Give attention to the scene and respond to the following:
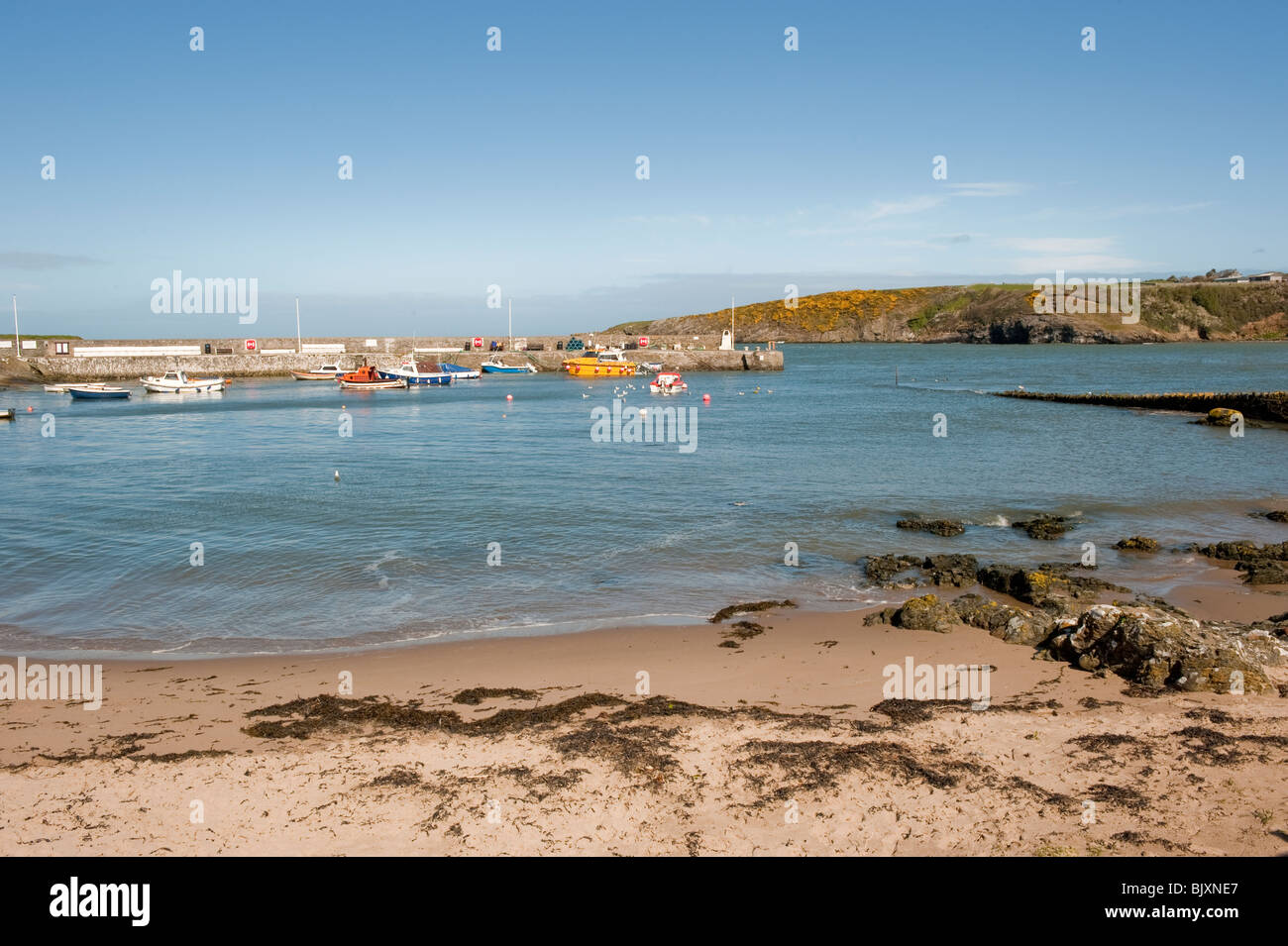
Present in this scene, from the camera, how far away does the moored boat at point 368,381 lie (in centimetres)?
6875

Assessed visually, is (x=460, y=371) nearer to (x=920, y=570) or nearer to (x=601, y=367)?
(x=601, y=367)

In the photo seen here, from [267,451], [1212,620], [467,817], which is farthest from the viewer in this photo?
[267,451]

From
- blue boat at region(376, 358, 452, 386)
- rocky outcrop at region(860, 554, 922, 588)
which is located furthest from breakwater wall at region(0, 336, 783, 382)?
rocky outcrop at region(860, 554, 922, 588)

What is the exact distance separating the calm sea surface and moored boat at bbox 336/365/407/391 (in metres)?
22.7

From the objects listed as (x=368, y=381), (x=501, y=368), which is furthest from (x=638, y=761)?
(x=501, y=368)

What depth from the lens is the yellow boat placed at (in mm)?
81500

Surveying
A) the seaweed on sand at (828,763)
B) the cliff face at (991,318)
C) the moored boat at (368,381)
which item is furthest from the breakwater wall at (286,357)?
the seaweed on sand at (828,763)

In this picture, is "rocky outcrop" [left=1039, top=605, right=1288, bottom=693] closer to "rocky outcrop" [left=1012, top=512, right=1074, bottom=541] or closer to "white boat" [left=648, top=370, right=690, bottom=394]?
"rocky outcrop" [left=1012, top=512, right=1074, bottom=541]

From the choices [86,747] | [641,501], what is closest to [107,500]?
[641,501]

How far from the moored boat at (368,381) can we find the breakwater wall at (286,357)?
1255 centimetres

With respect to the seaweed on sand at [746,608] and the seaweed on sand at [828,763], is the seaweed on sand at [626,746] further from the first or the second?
the seaweed on sand at [746,608]

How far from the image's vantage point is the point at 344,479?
84.7 feet
